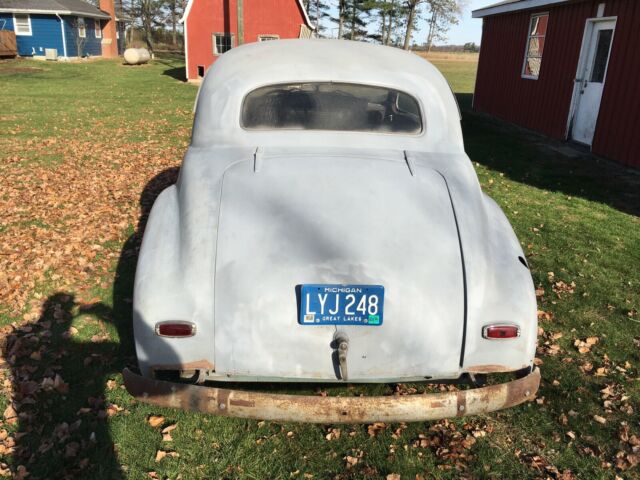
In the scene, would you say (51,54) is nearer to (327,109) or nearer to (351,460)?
(327,109)

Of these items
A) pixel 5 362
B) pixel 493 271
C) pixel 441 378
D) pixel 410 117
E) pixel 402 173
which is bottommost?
pixel 5 362

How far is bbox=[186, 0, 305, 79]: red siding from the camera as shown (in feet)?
91.6

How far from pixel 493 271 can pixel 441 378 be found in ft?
2.14

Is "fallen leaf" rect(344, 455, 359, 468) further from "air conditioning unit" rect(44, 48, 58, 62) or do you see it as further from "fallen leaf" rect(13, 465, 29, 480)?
"air conditioning unit" rect(44, 48, 58, 62)

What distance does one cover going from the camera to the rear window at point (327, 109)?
12.1 feet

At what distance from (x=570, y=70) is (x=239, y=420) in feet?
39.4

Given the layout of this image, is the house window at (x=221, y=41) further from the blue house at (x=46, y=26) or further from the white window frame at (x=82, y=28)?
the white window frame at (x=82, y=28)

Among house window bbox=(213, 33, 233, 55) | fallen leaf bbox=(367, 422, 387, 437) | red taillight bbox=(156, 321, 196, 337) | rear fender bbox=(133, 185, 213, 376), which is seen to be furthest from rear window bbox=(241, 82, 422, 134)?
house window bbox=(213, 33, 233, 55)

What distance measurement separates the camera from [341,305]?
2.71m

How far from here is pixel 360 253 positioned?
9.17ft

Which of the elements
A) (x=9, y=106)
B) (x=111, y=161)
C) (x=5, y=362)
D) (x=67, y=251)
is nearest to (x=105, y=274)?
(x=67, y=251)

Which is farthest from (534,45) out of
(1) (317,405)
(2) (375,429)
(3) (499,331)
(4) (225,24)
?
(4) (225,24)

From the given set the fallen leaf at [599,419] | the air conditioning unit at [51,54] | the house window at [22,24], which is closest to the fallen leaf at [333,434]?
the fallen leaf at [599,419]

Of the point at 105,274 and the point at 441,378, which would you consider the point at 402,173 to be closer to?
the point at 441,378
